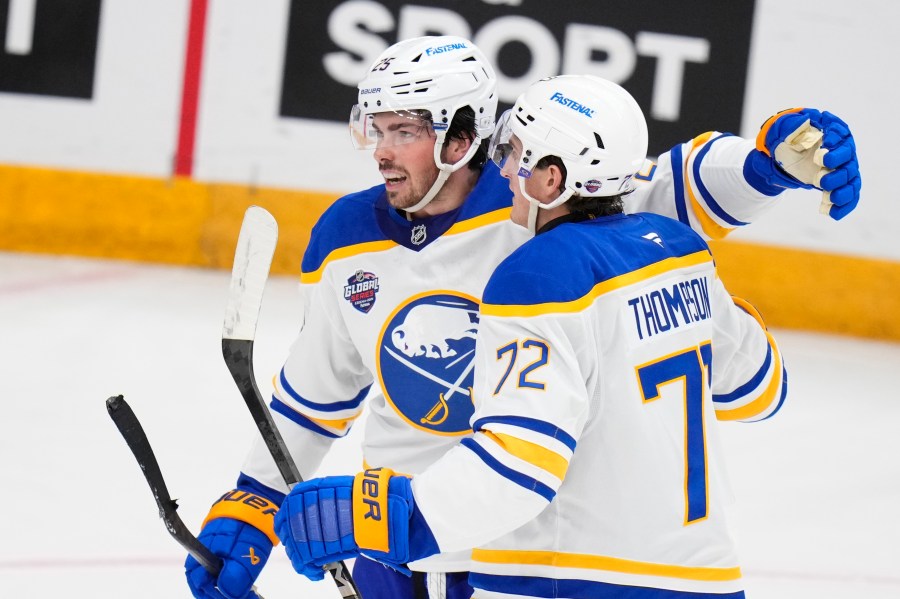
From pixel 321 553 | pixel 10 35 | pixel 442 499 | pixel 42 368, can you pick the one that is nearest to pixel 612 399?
pixel 442 499

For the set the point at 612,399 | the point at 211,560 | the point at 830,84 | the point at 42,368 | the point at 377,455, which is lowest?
the point at 42,368

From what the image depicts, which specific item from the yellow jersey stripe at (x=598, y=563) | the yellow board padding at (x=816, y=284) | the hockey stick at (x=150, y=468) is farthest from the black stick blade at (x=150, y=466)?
the yellow board padding at (x=816, y=284)

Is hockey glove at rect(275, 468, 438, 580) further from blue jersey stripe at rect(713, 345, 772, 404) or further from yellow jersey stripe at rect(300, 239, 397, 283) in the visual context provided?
blue jersey stripe at rect(713, 345, 772, 404)

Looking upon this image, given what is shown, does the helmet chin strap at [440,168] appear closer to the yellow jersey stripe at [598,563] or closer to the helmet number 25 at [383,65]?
the helmet number 25 at [383,65]

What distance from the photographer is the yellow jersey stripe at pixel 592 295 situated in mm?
1651

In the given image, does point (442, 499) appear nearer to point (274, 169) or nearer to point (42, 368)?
point (42, 368)

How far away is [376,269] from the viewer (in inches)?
83.4

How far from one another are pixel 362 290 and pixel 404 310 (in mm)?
83

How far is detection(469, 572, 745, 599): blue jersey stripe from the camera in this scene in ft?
5.78

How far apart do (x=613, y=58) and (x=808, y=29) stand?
2.73ft

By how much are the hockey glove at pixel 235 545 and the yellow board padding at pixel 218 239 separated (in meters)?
3.76

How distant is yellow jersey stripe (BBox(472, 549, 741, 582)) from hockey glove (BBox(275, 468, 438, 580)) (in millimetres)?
140

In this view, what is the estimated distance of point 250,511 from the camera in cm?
219

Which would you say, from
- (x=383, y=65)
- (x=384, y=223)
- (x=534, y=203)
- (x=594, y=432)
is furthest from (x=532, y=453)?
(x=383, y=65)
